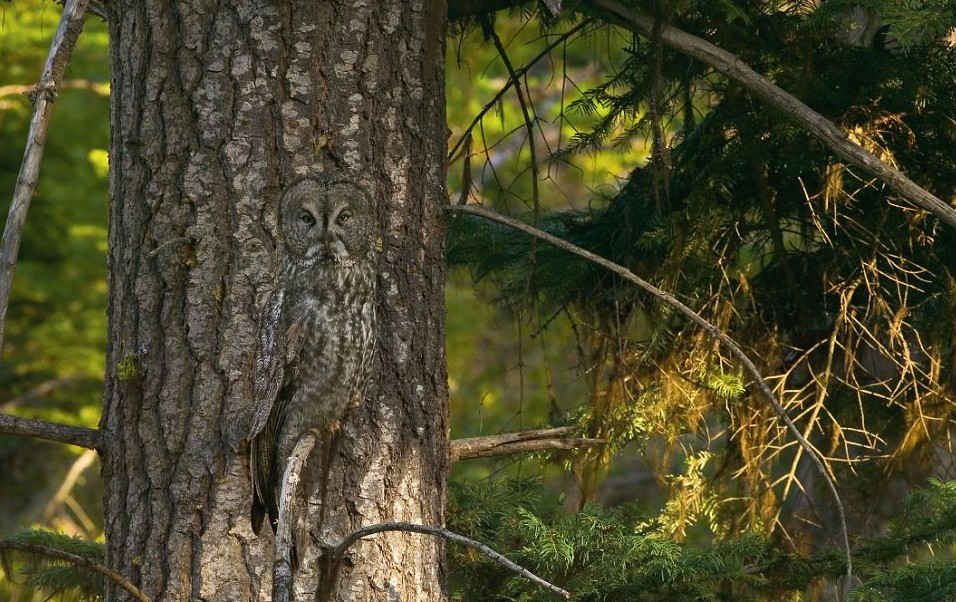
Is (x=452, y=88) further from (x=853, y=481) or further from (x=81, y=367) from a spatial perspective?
(x=853, y=481)

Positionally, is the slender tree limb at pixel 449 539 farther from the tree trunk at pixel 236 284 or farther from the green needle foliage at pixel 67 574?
the green needle foliage at pixel 67 574

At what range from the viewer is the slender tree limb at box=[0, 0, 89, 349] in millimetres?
2262

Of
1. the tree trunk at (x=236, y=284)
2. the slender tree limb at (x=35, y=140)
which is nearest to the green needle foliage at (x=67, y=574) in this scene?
the tree trunk at (x=236, y=284)

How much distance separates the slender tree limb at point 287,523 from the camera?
2273 millimetres

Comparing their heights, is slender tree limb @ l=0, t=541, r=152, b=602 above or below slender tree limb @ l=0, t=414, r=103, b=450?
below

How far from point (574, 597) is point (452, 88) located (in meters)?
8.74

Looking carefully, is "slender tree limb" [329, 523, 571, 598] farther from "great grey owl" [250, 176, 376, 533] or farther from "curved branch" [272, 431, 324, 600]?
"great grey owl" [250, 176, 376, 533]

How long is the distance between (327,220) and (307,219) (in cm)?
6

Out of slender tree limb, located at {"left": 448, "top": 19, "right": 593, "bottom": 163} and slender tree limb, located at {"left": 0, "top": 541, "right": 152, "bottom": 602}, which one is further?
slender tree limb, located at {"left": 448, "top": 19, "right": 593, "bottom": 163}

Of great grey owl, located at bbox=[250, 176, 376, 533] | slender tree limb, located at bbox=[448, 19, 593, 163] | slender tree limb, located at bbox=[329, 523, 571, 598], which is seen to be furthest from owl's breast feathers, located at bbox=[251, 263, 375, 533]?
slender tree limb, located at bbox=[448, 19, 593, 163]

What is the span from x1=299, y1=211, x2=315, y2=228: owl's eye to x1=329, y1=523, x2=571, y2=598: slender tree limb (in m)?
0.76

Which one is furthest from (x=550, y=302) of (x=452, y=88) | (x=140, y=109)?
(x=452, y=88)

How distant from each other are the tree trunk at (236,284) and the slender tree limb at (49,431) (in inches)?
1.8

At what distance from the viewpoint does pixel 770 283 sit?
13.0ft
